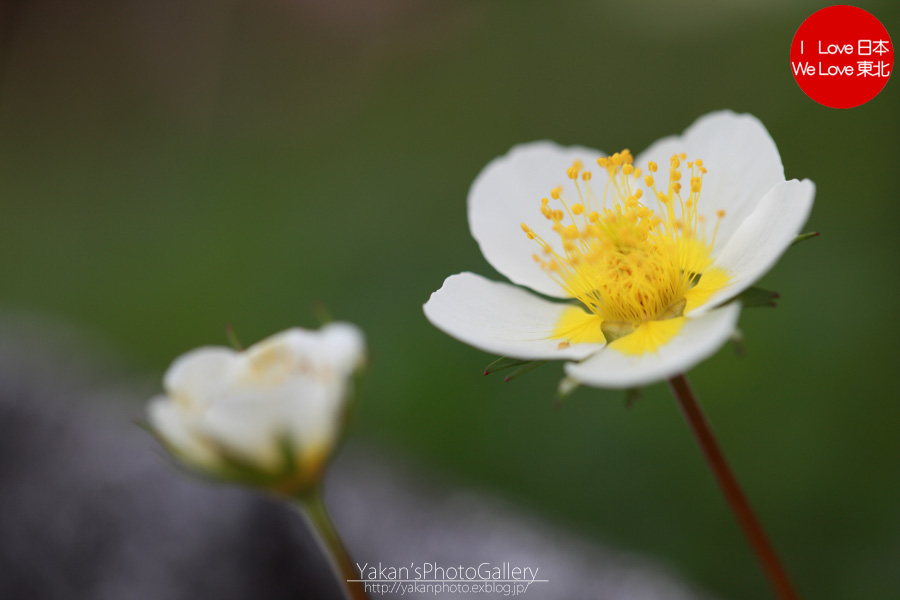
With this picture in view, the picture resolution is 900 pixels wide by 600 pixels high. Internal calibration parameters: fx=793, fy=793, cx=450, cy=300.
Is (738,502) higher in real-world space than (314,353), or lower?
lower

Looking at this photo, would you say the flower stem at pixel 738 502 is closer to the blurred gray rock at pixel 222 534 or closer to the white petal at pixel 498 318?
the white petal at pixel 498 318

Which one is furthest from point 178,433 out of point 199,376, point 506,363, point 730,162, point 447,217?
point 447,217

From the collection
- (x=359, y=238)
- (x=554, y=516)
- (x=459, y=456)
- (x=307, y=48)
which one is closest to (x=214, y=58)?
(x=307, y=48)

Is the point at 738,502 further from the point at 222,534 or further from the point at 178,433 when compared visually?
the point at 222,534

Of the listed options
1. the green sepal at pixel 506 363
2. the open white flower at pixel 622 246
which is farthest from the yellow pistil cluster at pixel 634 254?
the green sepal at pixel 506 363

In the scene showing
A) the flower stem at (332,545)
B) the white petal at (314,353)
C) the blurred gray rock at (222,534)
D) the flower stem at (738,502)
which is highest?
the white petal at (314,353)

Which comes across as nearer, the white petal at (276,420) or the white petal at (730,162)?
the white petal at (276,420)
